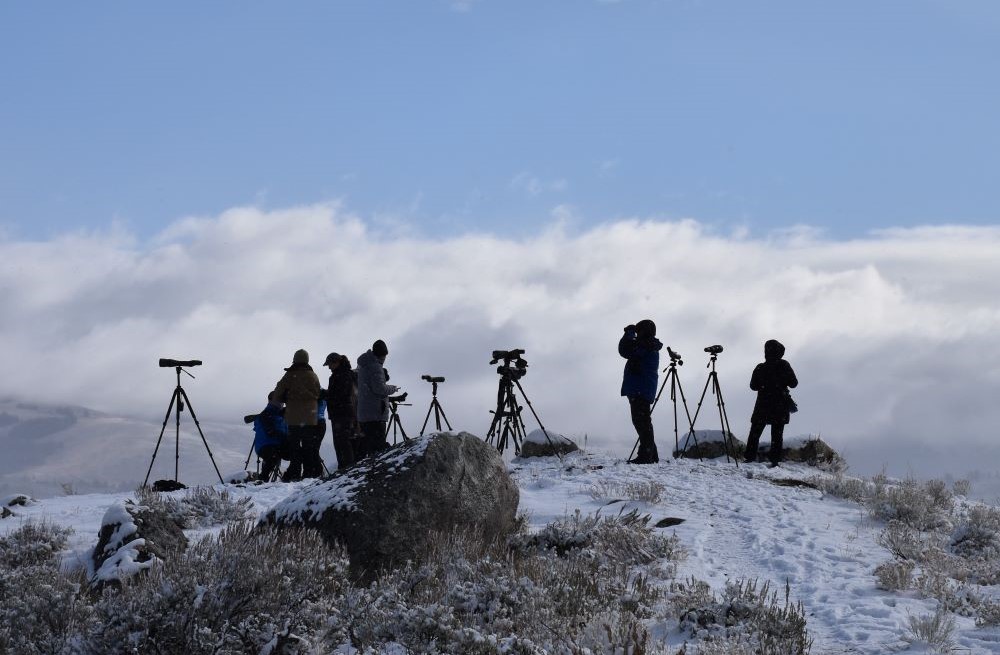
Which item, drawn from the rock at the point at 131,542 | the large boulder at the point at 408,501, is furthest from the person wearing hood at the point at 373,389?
the rock at the point at 131,542

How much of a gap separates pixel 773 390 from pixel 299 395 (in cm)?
838

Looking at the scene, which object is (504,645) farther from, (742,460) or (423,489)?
(742,460)

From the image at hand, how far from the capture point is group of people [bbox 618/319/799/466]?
16.0 m

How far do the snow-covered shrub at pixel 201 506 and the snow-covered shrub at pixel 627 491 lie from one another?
4.55 metres

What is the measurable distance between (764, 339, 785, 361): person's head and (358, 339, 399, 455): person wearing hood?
7.02m

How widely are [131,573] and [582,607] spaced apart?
3.79m

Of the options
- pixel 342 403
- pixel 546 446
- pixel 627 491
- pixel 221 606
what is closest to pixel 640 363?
pixel 546 446

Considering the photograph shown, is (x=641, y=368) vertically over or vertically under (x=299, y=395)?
over

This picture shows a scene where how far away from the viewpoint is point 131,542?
26.9 feet

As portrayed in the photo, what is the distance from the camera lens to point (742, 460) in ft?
60.0

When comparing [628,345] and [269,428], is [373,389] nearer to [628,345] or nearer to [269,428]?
[269,428]

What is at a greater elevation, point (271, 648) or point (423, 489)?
point (423, 489)

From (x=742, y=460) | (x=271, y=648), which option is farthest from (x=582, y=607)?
(x=742, y=460)

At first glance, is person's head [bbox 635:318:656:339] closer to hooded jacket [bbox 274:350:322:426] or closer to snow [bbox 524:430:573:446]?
snow [bbox 524:430:573:446]
